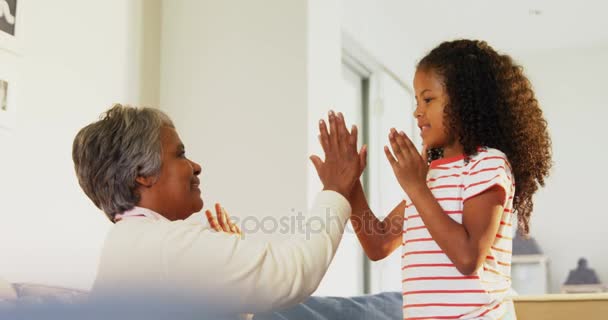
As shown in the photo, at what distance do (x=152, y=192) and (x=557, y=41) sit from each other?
6.27m

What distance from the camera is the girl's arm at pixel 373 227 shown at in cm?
178

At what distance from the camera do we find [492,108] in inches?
65.9

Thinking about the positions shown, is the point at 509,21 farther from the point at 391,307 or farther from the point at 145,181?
the point at 145,181

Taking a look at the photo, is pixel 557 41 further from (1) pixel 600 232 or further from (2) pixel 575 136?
(1) pixel 600 232

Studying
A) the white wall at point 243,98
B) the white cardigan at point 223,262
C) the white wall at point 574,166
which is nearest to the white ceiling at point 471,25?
the white wall at point 574,166

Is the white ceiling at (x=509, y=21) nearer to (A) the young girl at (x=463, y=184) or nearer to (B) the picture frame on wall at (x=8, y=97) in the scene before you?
(B) the picture frame on wall at (x=8, y=97)

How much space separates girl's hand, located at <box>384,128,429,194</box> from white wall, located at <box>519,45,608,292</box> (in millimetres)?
5725

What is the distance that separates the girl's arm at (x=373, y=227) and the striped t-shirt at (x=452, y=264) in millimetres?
136

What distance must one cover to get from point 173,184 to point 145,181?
0.06 metres

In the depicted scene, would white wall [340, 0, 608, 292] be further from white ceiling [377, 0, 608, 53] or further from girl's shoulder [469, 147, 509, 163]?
girl's shoulder [469, 147, 509, 163]

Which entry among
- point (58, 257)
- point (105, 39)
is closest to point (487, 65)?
point (58, 257)

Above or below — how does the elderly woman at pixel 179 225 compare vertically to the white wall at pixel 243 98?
below

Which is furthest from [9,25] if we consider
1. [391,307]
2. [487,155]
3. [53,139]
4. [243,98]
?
[487,155]

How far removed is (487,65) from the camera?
1.72 meters
